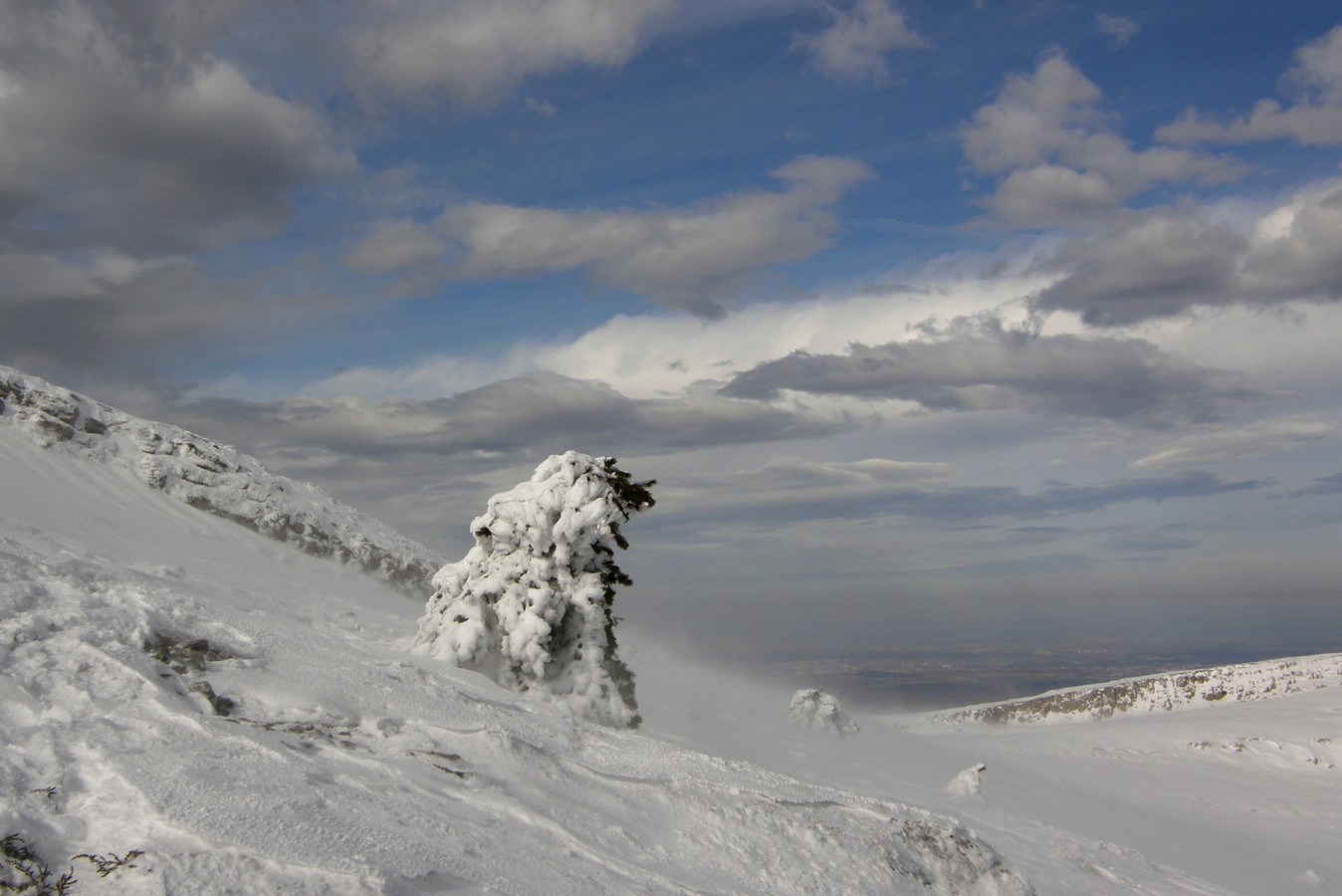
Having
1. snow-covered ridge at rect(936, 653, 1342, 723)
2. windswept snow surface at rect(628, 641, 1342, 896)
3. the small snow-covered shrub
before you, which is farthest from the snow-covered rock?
snow-covered ridge at rect(936, 653, 1342, 723)

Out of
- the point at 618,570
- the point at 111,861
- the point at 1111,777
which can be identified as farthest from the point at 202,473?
the point at 1111,777

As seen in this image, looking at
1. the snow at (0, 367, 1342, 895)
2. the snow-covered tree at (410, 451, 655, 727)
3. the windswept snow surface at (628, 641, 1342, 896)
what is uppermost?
the snow-covered tree at (410, 451, 655, 727)

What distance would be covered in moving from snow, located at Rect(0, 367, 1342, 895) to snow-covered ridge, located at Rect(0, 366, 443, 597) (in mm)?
5789

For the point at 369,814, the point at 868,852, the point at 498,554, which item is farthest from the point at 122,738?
the point at 498,554

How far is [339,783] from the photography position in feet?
23.1

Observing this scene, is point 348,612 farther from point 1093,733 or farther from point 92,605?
point 1093,733

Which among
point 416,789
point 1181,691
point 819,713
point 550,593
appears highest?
point 550,593

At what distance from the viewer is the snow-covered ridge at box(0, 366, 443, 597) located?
78.6ft

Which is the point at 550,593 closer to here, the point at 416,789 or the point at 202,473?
the point at 416,789

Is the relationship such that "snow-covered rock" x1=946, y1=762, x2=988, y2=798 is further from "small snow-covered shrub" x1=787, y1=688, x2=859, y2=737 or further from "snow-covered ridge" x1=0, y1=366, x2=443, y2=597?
"snow-covered ridge" x1=0, y1=366, x2=443, y2=597

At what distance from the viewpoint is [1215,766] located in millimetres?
21953

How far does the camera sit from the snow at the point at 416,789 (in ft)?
18.8

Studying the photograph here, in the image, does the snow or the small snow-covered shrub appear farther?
the small snow-covered shrub

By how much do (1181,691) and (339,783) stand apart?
32656 mm
